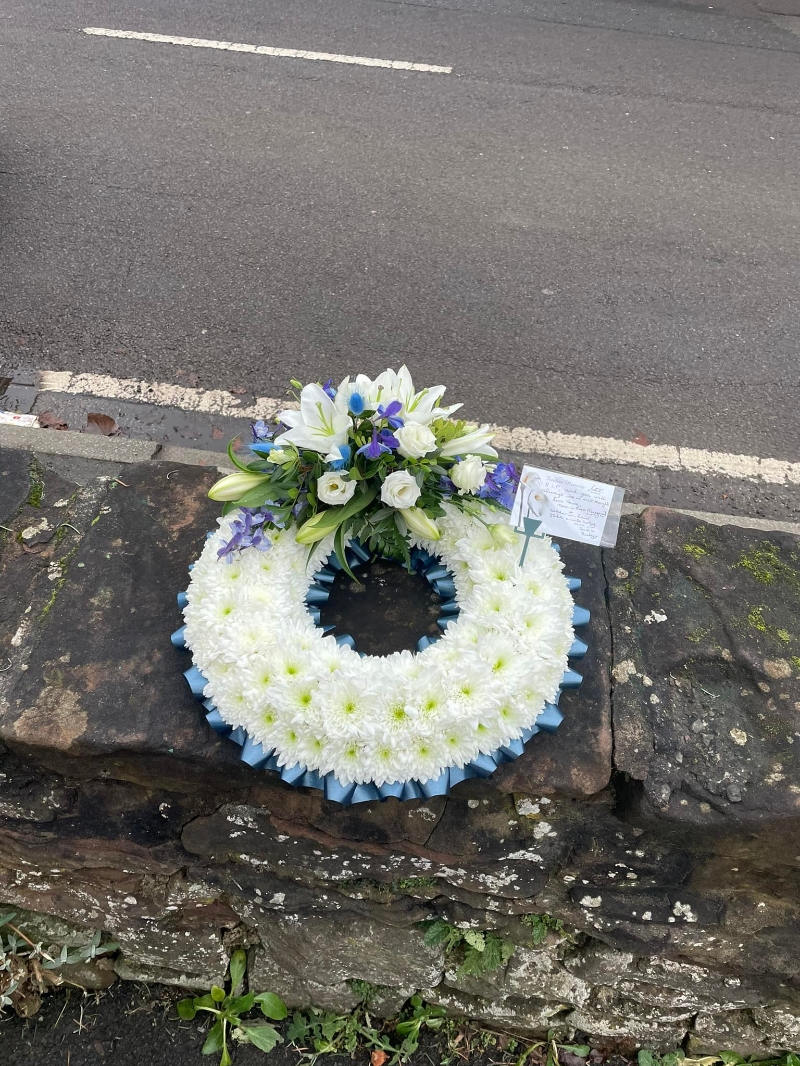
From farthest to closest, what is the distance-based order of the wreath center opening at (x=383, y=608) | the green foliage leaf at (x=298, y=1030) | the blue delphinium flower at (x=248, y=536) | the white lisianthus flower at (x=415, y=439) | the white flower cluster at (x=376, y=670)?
the green foliage leaf at (x=298, y=1030) < the wreath center opening at (x=383, y=608) < the blue delphinium flower at (x=248, y=536) < the white lisianthus flower at (x=415, y=439) < the white flower cluster at (x=376, y=670)

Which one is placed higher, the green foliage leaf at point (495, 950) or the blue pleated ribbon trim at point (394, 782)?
the blue pleated ribbon trim at point (394, 782)

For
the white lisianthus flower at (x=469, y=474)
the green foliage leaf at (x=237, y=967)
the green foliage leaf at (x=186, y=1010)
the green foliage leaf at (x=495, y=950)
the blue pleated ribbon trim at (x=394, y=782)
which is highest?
the white lisianthus flower at (x=469, y=474)

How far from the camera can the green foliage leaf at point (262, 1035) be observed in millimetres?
2223

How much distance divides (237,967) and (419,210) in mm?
4535

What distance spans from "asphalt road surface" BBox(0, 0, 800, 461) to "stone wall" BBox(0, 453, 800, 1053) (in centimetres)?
182

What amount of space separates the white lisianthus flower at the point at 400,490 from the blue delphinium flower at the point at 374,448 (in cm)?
6

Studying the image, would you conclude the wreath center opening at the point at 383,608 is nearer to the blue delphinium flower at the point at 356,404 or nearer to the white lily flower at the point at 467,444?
the white lily flower at the point at 467,444

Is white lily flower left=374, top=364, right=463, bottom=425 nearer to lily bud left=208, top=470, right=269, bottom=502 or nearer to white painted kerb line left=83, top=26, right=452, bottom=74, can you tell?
lily bud left=208, top=470, right=269, bottom=502

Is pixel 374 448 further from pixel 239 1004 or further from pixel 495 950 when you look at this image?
pixel 239 1004

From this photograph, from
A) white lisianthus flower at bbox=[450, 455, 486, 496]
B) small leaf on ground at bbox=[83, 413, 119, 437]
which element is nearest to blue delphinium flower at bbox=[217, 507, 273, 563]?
white lisianthus flower at bbox=[450, 455, 486, 496]

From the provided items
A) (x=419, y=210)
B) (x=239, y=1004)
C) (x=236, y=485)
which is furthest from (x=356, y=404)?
(x=419, y=210)

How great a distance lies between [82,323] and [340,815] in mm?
3368

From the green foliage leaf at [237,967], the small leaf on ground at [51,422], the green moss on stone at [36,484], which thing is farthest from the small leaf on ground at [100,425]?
the green foliage leaf at [237,967]

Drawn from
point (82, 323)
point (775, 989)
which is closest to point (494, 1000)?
point (775, 989)
